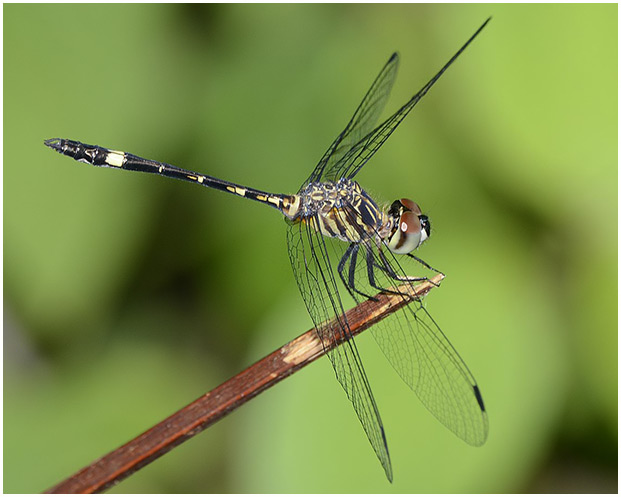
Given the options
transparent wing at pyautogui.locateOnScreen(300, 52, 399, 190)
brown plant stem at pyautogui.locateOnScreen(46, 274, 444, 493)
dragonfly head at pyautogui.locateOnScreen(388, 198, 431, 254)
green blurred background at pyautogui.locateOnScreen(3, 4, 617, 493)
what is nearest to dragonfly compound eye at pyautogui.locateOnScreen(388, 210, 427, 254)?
dragonfly head at pyautogui.locateOnScreen(388, 198, 431, 254)

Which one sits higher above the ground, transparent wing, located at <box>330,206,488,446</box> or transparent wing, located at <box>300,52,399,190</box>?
transparent wing, located at <box>300,52,399,190</box>

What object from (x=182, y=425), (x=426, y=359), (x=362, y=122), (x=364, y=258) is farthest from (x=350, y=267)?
(x=182, y=425)

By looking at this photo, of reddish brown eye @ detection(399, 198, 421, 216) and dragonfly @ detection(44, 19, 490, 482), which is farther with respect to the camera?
reddish brown eye @ detection(399, 198, 421, 216)

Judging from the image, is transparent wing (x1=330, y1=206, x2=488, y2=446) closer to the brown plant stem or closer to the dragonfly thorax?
the dragonfly thorax

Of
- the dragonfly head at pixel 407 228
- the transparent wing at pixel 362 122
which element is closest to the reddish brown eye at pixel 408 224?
the dragonfly head at pixel 407 228

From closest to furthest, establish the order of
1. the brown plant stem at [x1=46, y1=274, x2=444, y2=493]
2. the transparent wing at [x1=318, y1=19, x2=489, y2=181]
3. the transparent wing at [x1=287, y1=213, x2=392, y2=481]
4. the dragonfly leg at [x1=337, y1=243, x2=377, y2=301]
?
the brown plant stem at [x1=46, y1=274, x2=444, y2=493] → the transparent wing at [x1=287, y1=213, x2=392, y2=481] → the dragonfly leg at [x1=337, y1=243, x2=377, y2=301] → the transparent wing at [x1=318, y1=19, x2=489, y2=181]

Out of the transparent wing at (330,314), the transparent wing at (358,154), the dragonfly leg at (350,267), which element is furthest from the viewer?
the transparent wing at (358,154)

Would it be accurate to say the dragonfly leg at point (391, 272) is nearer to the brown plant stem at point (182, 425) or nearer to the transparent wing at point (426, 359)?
the transparent wing at point (426, 359)

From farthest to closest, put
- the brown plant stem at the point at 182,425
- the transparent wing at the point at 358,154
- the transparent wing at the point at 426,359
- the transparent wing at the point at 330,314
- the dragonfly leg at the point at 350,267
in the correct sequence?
1. the transparent wing at the point at 358,154
2. the dragonfly leg at the point at 350,267
3. the transparent wing at the point at 426,359
4. the transparent wing at the point at 330,314
5. the brown plant stem at the point at 182,425

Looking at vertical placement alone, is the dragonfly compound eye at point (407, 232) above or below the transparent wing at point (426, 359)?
above
